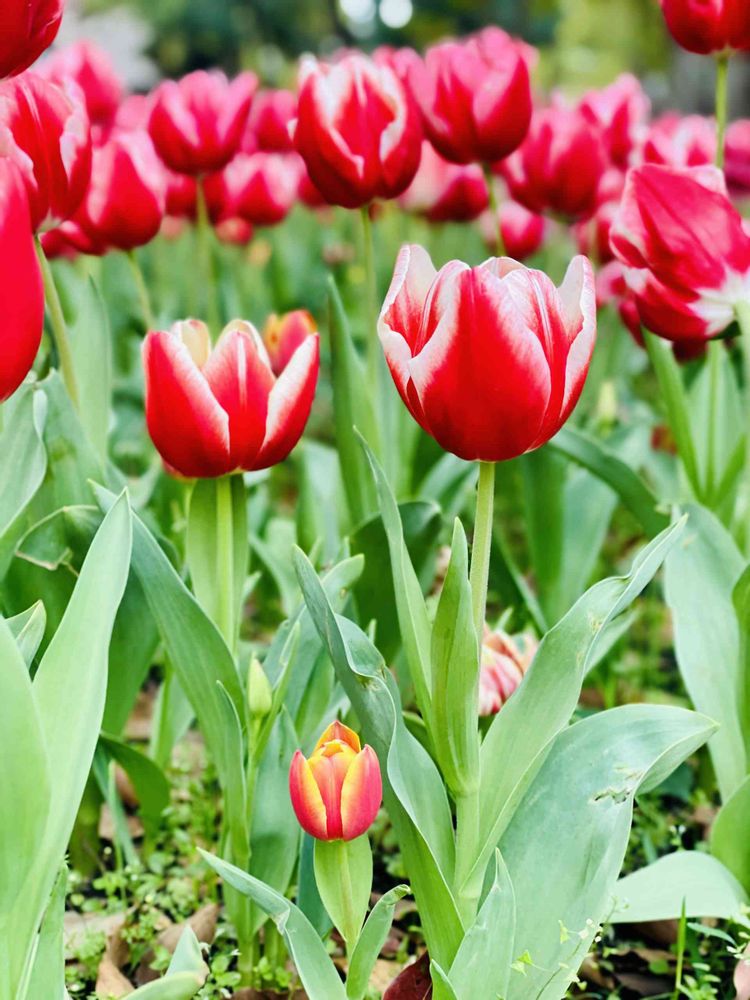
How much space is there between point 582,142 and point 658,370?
Result: 0.63 meters

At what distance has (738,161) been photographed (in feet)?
7.86

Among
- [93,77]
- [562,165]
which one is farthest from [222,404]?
[93,77]

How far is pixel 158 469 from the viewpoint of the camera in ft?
5.99

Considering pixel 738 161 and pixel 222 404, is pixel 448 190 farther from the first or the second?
pixel 222 404

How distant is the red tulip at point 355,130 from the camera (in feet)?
4.74

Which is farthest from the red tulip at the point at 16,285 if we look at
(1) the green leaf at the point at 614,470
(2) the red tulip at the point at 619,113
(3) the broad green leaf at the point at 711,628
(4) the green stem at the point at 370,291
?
(2) the red tulip at the point at 619,113

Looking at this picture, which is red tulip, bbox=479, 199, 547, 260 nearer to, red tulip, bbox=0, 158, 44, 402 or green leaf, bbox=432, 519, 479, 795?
green leaf, bbox=432, 519, 479, 795

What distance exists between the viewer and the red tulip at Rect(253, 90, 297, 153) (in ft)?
9.89

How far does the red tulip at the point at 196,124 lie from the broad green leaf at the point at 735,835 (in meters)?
1.27

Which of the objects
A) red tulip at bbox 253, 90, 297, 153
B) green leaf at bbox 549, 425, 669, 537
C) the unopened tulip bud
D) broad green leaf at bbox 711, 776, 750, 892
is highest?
the unopened tulip bud

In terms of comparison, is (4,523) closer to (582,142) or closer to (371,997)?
(371,997)

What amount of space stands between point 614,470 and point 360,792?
0.87 metres

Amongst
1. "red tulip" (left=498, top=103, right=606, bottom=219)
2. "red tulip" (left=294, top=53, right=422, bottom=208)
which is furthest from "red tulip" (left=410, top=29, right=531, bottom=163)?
"red tulip" (left=498, top=103, right=606, bottom=219)

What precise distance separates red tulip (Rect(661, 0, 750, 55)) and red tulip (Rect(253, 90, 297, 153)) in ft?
5.25
